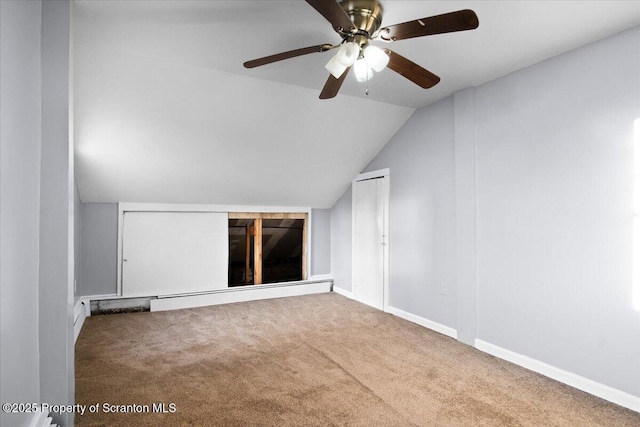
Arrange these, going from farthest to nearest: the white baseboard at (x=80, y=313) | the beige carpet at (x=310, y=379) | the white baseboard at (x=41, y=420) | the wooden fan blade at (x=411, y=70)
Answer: the white baseboard at (x=80, y=313), the beige carpet at (x=310, y=379), the wooden fan blade at (x=411, y=70), the white baseboard at (x=41, y=420)

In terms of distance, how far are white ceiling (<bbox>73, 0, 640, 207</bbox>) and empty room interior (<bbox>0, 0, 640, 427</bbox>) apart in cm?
2

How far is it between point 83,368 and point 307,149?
3096mm

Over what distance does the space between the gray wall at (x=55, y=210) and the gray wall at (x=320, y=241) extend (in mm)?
3908

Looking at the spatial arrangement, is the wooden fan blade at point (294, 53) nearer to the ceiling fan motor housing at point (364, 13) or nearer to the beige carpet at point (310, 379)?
the ceiling fan motor housing at point (364, 13)

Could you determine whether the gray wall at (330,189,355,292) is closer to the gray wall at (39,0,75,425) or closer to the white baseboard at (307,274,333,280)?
the white baseboard at (307,274,333,280)

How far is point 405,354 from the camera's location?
119 inches

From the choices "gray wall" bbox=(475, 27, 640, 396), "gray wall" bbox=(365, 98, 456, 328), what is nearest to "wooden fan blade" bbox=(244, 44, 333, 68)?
"gray wall" bbox=(475, 27, 640, 396)

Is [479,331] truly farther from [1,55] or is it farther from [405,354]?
[1,55]

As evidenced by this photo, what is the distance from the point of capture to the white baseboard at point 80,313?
3.33m

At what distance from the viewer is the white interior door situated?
4438 millimetres

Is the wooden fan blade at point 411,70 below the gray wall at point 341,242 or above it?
above

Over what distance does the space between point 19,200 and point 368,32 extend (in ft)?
6.35

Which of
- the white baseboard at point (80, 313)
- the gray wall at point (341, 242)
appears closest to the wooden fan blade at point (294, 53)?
the white baseboard at point (80, 313)

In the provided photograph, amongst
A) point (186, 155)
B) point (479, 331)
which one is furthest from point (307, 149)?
point (479, 331)
